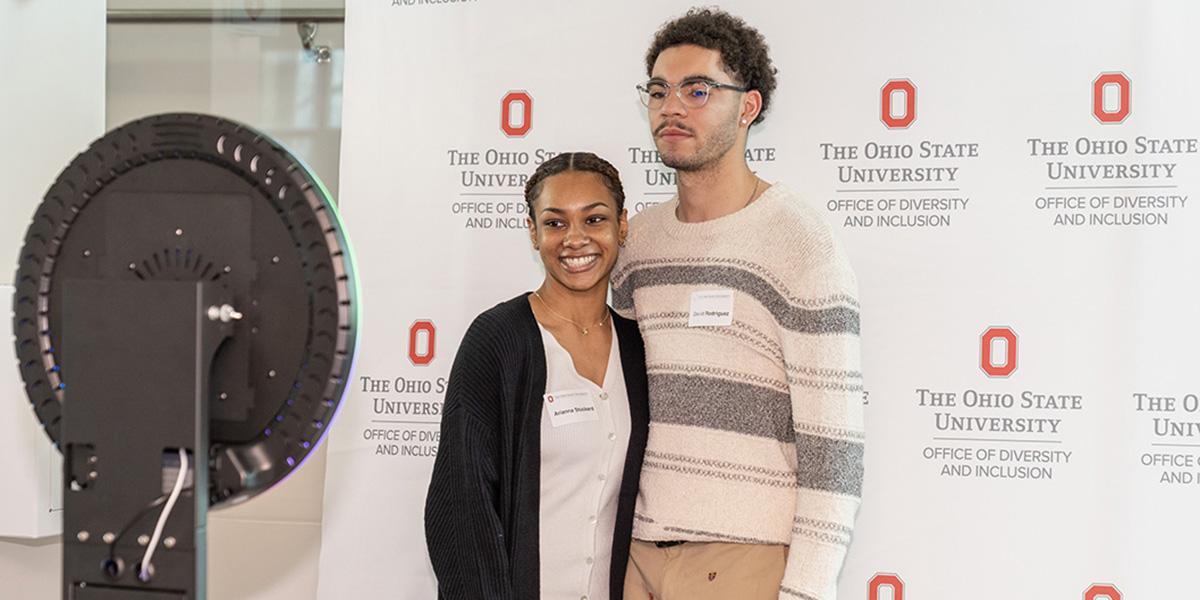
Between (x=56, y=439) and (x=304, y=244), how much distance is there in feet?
0.99

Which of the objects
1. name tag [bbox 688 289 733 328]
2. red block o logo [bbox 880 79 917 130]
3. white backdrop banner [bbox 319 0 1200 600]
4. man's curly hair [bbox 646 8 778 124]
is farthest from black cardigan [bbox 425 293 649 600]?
red block o logo [bbox 880 79 917 130]

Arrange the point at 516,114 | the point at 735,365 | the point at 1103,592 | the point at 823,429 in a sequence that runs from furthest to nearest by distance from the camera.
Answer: the point at 516,114 → the point at 1103,592 → the point at 735,365 → the point at 823,429

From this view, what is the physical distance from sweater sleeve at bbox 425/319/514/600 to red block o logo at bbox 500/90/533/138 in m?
1.10

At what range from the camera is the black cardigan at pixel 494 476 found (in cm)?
216

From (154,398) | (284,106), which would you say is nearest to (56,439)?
(154,398)

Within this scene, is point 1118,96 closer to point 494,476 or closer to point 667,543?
point 667,543

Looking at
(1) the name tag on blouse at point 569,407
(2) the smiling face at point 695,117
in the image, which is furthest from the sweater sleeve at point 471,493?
(2) the smiling face at point 695,117

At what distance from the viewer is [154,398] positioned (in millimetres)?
1071

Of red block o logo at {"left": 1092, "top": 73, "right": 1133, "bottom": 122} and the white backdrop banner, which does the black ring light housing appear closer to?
the white backdrop banner

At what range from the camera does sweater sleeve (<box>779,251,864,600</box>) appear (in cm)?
207

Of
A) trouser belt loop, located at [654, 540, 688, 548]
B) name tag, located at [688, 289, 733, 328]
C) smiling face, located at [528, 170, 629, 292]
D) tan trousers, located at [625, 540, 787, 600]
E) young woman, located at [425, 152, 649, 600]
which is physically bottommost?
tan trousers, located at [625, 540, 787, 600]

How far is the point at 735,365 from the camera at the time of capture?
2.19 m

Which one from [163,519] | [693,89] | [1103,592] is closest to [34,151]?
[693,89]

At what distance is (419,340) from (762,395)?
4.29ft
